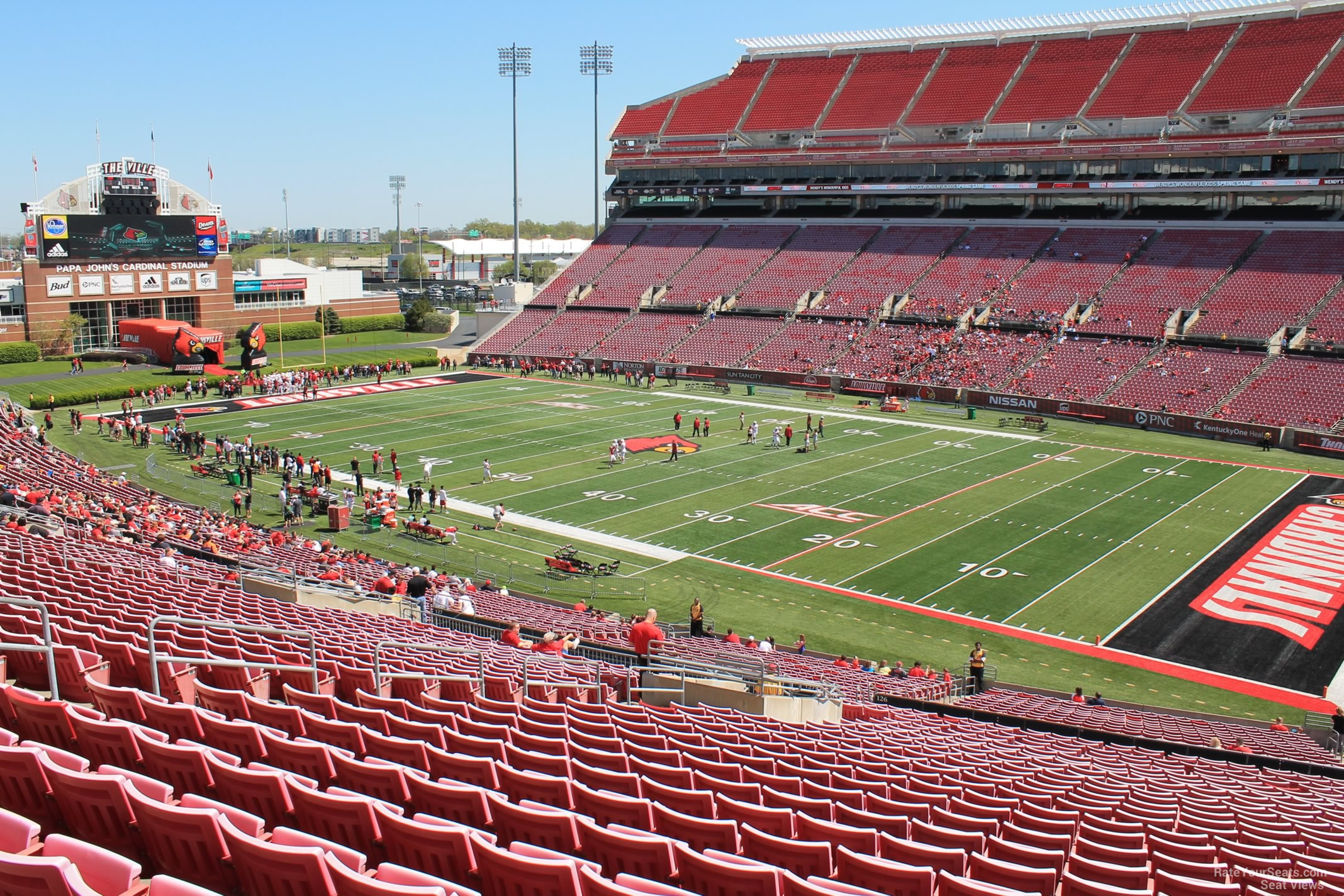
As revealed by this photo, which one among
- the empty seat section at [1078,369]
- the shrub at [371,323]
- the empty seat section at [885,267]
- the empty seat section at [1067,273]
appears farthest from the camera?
the shrub at [371,323]

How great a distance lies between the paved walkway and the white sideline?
33.5 m

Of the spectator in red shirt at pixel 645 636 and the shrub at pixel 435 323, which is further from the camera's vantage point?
the shrub at pixel 435 323

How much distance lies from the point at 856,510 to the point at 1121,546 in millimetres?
7899

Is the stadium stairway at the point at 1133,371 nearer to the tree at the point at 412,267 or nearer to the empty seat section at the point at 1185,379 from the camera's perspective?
the empty seat section at the point at 1185,379

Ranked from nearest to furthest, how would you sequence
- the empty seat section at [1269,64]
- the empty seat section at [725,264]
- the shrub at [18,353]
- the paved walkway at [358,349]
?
the paved walkway at [358,349], the empty seat section at [1269,64], the shrub at [18,353], the empty seat section at [725,264]

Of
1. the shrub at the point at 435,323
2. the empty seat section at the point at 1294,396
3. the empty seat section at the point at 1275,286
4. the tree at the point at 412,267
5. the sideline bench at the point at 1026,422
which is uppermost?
the tree at the point at 412,267

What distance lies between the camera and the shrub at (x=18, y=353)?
6147 cm

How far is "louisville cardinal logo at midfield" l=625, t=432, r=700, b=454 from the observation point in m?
42.2

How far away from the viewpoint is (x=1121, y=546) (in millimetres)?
30141

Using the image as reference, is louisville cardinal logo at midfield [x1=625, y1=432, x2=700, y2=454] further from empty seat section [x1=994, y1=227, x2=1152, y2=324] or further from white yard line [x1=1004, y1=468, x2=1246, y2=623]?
empty seat section [x1=994, y1=227, x2=1152, y2=324]

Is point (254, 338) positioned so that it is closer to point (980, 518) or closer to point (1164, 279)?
point (980, 518)

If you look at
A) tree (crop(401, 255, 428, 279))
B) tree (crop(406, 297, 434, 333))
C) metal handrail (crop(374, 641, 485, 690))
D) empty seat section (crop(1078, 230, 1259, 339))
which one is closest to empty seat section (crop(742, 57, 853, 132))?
empty seat section (crop(1078, 230, 1259, 339))

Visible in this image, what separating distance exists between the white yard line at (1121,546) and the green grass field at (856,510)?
11 centimetres

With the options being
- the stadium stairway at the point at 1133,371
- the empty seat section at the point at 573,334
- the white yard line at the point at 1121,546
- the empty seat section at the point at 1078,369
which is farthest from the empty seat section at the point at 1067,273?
the empty seat section at the point at 573,334
